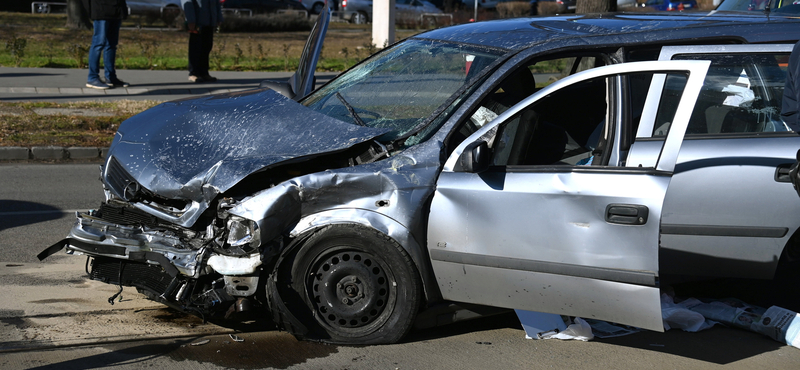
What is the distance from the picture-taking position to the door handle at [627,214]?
3.64m

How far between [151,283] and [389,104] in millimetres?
1689

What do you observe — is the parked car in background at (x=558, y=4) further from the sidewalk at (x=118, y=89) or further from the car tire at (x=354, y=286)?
Result: the car tire at (x=354, y=286)

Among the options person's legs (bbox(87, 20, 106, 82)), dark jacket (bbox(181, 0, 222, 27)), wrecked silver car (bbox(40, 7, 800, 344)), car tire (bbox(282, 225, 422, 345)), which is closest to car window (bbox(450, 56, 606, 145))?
wrecked silver car (bbox(40, 7, 800, 344))

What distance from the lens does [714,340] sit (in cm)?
439

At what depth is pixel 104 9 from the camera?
1256 centimetres

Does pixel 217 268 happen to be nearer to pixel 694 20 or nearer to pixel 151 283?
Answer: pixel 151 283

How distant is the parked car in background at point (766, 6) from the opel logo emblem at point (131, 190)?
4502mm

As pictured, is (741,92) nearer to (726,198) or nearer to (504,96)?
(726,198)

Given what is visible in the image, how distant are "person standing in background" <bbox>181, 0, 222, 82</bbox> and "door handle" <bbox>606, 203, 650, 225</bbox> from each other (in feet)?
38.2

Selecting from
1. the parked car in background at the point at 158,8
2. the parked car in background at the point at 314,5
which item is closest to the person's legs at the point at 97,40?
the parked car in background at the point at 158,8

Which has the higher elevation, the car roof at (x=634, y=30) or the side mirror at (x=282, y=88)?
the car roof at (x=634, y=30)

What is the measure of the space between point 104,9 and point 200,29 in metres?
2.04

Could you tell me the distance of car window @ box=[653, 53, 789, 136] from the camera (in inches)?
173

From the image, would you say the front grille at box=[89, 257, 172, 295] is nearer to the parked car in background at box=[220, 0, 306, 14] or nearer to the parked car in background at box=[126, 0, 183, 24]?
the parked car in background at box=[126, 0, 183, 24]
